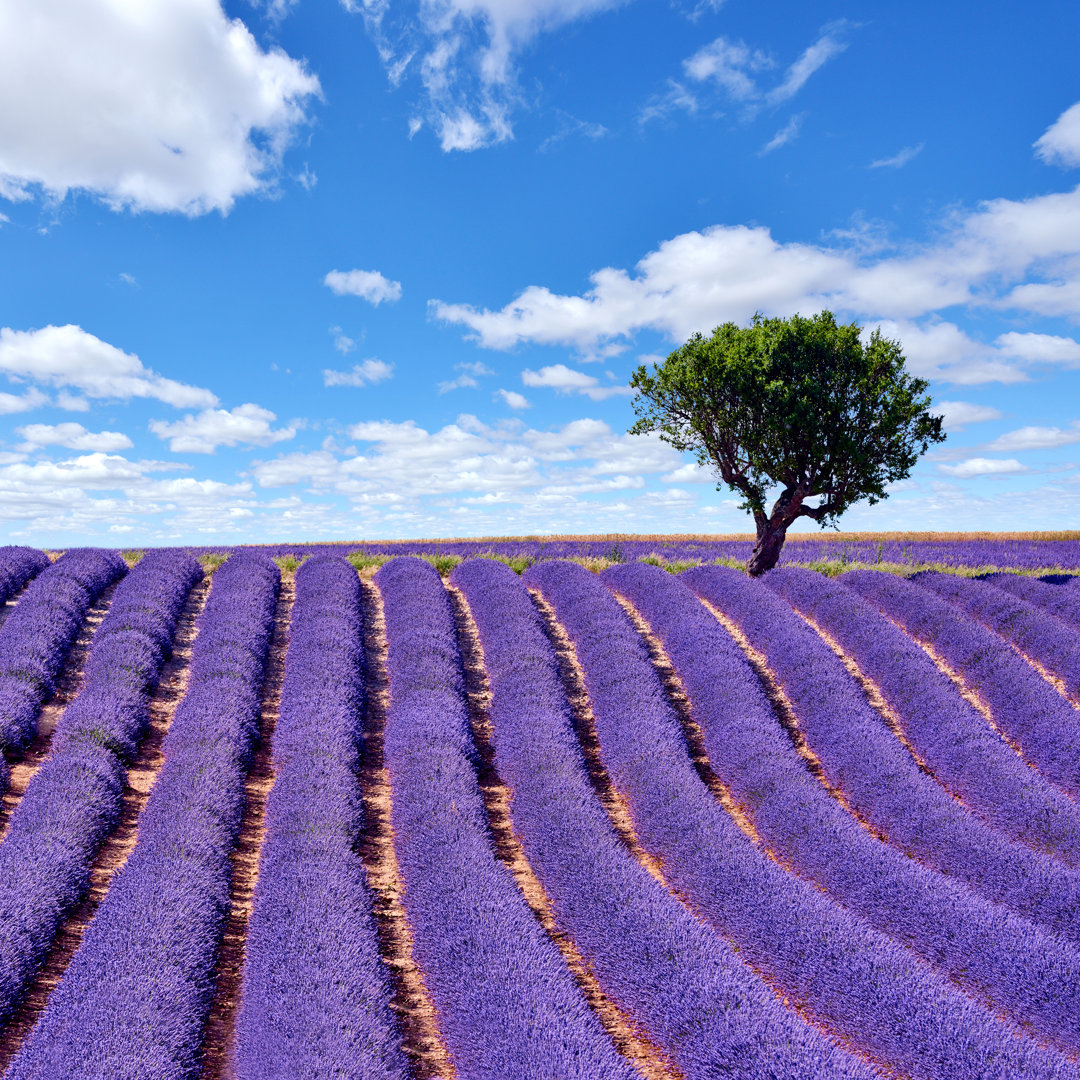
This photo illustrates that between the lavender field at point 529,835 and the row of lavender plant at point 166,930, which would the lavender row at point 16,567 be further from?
the row of lavender plant at point 166,930

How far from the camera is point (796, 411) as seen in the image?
14.7m

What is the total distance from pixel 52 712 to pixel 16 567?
6115 millimetres

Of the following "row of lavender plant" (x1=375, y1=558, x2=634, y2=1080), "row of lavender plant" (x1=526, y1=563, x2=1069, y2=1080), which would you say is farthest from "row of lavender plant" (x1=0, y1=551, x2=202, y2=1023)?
"row of lavender plant" (x1=526, y1=563, x2=1069, y2=1080)

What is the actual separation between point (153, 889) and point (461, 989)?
2.42 m

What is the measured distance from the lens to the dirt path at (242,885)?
173 inches

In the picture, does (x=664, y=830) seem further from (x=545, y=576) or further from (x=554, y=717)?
(x=545, y=576)

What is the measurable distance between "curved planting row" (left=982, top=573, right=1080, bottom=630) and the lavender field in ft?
4.20

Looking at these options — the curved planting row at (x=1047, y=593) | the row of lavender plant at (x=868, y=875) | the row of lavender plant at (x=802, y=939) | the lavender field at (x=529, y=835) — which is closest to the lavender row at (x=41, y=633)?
the lavender field at (x=529, y=835)

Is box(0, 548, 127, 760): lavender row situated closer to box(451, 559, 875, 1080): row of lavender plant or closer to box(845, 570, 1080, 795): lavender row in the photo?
box(451, 559, 875, 1080): row of lavender plant

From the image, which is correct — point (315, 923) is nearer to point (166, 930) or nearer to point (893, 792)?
point (166, 930)

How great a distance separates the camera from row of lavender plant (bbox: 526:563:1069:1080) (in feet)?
13.0

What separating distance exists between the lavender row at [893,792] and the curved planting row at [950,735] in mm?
329

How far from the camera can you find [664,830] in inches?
245

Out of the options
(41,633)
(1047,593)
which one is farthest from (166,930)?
(1047,593)
